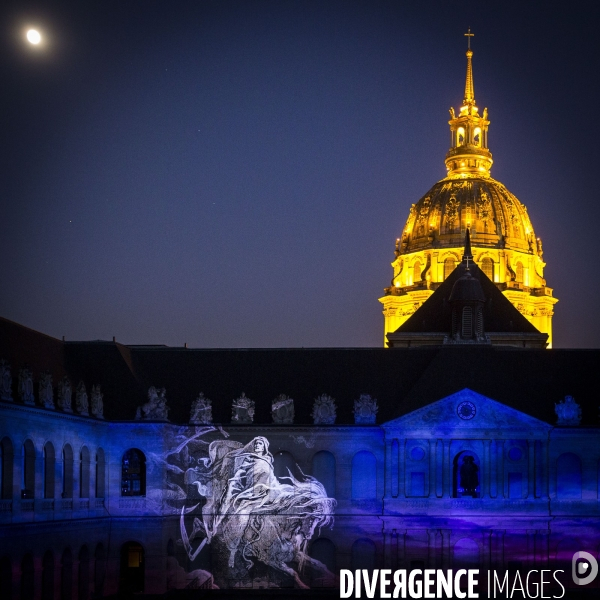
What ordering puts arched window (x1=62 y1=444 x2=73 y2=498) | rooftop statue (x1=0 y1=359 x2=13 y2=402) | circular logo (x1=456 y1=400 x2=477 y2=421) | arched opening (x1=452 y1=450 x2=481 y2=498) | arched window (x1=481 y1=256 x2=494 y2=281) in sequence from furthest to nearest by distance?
arched window (x1=481 y1=256 x2=494 y2=281)
arched opening (x1=452 y1=450 x2=481 y2=498)
circular logo (x1=456 y1=400 x2=477 y2=421)
arched window (x1=62 y1=444 x2=73 y2=498)
rooftop statue (x1=0 y1=359 x2=13 y2=402)

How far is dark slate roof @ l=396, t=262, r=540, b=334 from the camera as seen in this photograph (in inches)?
5965

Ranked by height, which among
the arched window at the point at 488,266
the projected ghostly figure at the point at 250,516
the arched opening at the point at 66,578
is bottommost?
the arched opening at the point at 66,578

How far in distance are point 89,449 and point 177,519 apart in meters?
8.90

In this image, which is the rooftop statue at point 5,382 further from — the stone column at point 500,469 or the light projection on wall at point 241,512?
the stone column at point 500,469

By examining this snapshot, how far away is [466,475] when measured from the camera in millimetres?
124188

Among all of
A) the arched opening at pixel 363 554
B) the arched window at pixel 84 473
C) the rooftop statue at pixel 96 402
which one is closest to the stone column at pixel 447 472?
the arched opening at pixel 363 554

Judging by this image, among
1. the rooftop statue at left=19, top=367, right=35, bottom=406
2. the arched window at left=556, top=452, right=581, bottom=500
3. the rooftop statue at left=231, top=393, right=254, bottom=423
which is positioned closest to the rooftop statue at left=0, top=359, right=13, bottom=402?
the rooftop statue at left=19, top=367, right=35, bottom=406

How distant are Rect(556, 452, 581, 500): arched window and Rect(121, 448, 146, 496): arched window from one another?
2678cm

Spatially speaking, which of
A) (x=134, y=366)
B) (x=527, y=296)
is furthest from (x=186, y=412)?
(x=527, y=296)

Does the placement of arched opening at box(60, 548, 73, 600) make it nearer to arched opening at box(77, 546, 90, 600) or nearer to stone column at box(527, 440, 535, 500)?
arched opening at box(77, 546, 90, 600)

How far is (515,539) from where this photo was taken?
122938mm

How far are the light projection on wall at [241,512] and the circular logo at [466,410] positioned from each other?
1018 centimetres

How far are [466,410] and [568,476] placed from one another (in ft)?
25.9

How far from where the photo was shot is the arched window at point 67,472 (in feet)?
366
